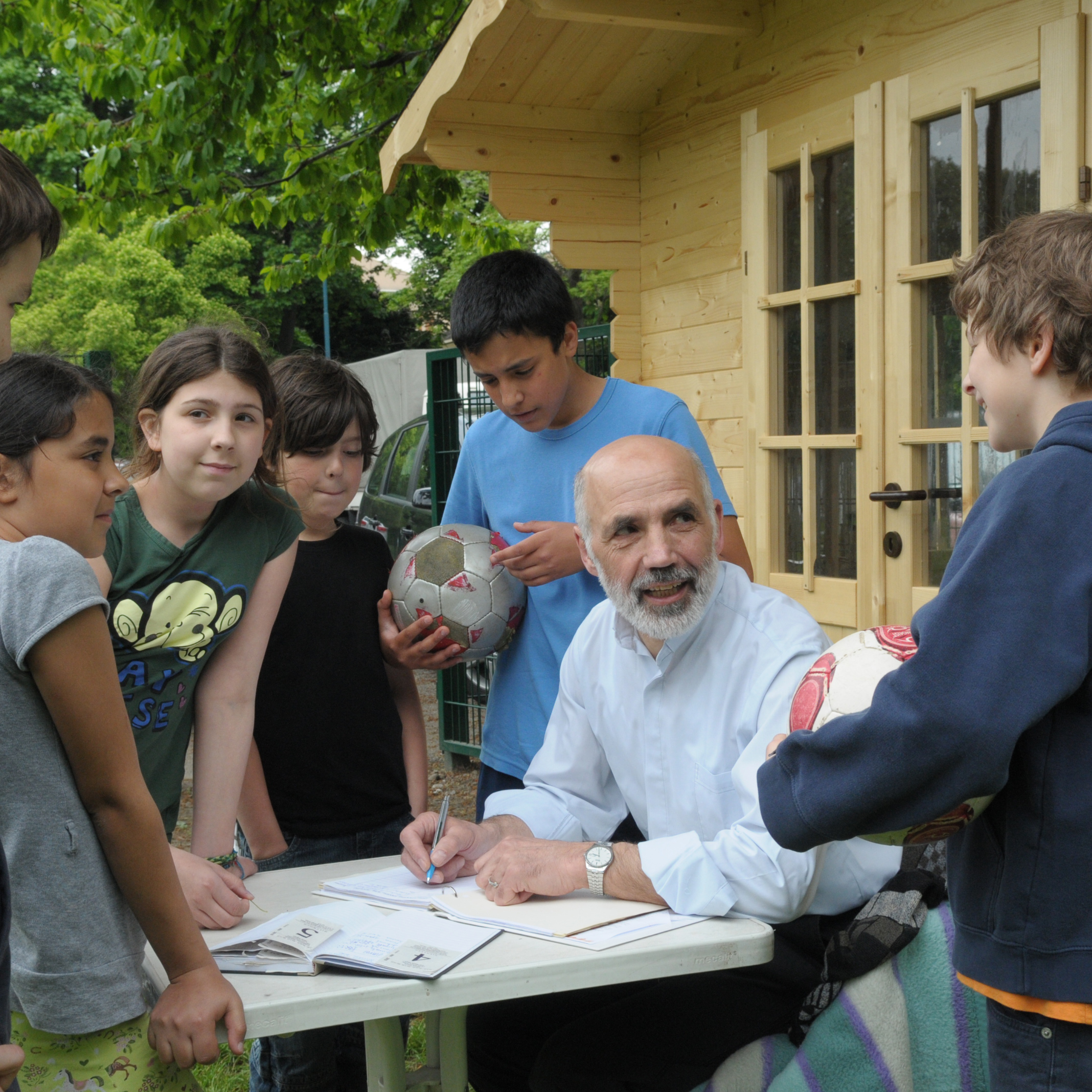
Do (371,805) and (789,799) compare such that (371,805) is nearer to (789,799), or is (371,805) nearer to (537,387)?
(537,387)

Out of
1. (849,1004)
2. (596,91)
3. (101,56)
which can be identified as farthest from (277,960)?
(101,56)

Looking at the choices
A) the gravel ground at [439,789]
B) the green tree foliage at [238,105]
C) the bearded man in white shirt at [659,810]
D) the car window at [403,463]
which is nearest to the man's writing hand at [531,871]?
the bearded man in white shirt at [659,810]

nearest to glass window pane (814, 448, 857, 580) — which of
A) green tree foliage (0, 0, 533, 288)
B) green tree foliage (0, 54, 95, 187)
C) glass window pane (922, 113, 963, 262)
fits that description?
glass window pane (922, 113, 963, 262)

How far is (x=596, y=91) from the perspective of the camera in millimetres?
5430

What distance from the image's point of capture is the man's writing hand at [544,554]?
305 centimetres

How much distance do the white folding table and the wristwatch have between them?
22 centimetres

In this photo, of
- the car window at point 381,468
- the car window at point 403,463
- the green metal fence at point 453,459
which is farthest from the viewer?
the car window at point 381,468

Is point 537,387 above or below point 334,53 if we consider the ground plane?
below

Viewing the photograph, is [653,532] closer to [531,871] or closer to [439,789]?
[531,871]

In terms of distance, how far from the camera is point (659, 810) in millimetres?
2520

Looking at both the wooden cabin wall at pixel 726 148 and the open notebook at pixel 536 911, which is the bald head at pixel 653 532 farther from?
the wooden cabin wall at pixel 726 148

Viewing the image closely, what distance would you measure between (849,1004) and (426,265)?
1196 inches

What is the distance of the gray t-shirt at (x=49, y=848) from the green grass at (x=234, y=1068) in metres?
2.18

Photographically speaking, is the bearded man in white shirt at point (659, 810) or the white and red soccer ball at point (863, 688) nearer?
the white and red soccer ball at point (863, 688)
